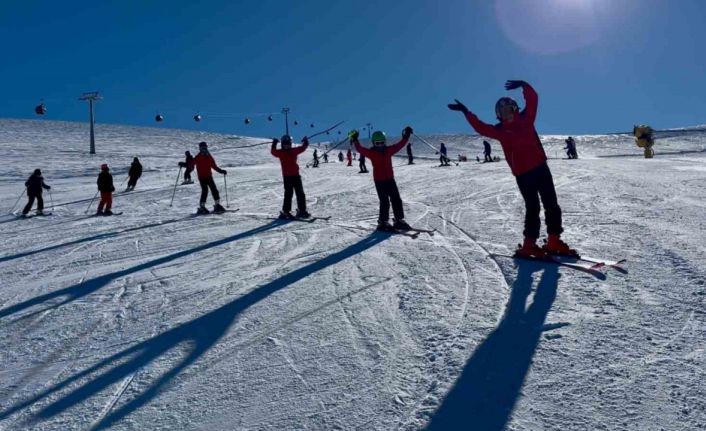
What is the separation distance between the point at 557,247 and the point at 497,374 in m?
2.98

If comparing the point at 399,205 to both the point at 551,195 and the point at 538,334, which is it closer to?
the point at 551,195

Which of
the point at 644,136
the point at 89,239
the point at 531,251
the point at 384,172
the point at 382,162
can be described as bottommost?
the point at 89,239

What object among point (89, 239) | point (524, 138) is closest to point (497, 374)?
point (524, 138)

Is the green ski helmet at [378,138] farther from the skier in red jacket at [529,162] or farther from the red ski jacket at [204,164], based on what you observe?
the red ski jacket at [204,164]

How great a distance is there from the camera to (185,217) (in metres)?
11.3

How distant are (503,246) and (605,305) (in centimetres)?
247

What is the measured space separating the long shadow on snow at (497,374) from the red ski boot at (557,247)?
4.87 ft

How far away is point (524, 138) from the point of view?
546cm

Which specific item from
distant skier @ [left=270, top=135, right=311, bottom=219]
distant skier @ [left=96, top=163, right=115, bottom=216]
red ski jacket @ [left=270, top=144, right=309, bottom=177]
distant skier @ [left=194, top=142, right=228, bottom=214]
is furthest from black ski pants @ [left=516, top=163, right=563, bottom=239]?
distant skier @ [left=96, top=163, right=115, bottom=216]

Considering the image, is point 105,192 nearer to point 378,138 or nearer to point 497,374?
point 378,138

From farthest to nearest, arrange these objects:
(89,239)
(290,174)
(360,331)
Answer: (290,174) < (89,239) < (360,331)

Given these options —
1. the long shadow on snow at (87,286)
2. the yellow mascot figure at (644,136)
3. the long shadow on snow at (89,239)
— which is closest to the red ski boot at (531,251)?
the long shadow on snow at (87,286)

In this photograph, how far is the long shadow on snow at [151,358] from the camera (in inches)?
105

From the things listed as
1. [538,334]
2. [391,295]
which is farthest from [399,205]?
[538,334]
